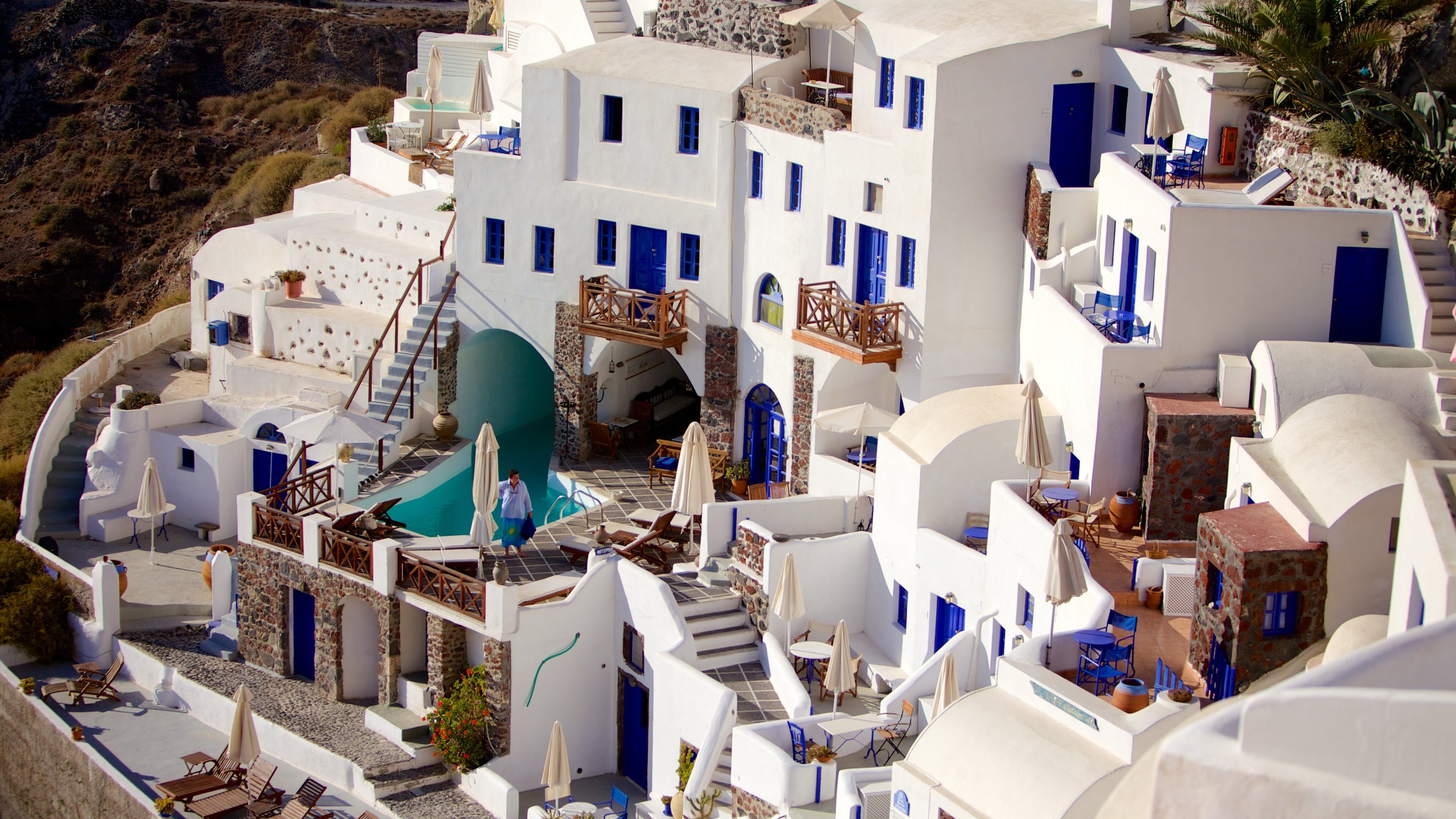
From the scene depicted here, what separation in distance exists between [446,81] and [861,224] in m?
21.6

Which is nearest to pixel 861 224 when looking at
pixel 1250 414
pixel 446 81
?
pixel 1250 414

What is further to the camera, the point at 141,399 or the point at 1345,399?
the point at 141,399

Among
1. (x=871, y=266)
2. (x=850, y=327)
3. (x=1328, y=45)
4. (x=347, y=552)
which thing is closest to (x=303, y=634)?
(x=347, y=552)

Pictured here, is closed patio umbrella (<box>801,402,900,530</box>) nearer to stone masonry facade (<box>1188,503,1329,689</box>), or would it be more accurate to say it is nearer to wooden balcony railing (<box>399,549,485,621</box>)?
wooden balcony railing (<box>399,549,485,621</box>)

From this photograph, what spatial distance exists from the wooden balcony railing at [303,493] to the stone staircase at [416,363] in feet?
11.7

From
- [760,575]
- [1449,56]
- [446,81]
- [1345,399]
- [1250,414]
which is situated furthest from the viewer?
[446,81]

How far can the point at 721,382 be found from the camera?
36.3 meters

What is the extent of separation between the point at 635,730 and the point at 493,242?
1263 cm

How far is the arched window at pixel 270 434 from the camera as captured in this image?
39031 millimetres

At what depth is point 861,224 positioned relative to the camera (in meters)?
33.2

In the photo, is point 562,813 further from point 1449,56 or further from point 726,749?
point 1449,56

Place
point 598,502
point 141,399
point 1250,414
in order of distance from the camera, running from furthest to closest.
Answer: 1. point 141,399
2. point 598,502
3. point 1250,414

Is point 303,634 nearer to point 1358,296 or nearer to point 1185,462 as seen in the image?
point 1185,462

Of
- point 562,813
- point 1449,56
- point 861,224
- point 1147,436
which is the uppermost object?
point 1449,56
